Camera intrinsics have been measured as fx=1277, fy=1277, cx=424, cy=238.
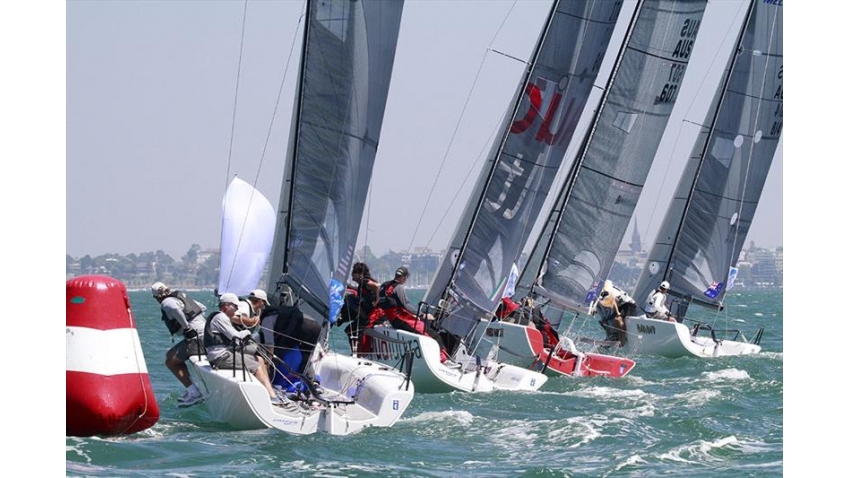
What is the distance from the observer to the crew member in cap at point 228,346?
32.2 ft

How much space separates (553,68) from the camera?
17016 mm

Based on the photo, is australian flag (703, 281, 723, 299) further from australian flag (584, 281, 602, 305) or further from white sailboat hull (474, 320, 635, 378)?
white sailboat hull (474, 320, 635, 378)

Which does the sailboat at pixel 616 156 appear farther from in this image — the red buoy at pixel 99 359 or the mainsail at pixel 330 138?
the red buoy at pixel 99 359

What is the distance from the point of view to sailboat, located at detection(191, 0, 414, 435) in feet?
36.6

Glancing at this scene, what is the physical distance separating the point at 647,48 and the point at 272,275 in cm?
931

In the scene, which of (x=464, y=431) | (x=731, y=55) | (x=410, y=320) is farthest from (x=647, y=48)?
(x=464, y=431)

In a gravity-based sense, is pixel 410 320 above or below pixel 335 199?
below

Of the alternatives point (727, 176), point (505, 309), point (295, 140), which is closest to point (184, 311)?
point (295, 140)

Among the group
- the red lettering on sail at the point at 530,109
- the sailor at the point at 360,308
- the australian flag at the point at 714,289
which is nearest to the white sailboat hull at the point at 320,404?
the sailor at the point at 360,308

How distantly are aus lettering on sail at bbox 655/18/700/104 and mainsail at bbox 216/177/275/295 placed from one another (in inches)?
389

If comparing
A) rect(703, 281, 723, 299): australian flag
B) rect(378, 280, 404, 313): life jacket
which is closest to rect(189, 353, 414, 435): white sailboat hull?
rect(378, 280, 404, 313): life jacket

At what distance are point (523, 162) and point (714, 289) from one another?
24.7 ft
